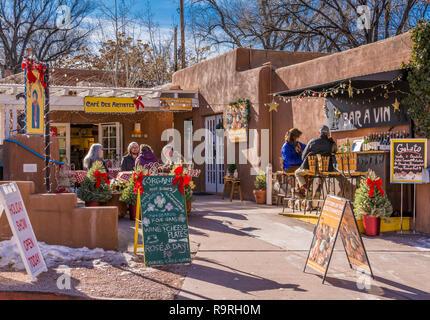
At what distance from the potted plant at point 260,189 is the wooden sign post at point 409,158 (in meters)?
4.62

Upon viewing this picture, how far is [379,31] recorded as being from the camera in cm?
1980

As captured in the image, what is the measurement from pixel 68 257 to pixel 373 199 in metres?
4.65

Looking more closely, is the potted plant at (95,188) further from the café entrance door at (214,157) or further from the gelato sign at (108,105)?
the gelato sign at (108,105)

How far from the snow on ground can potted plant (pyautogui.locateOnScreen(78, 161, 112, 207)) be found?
2.23 metres

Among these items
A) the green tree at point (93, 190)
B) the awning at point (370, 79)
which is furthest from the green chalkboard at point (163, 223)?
the awning at point (370, 79)

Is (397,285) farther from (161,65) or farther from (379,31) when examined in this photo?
(161,65)

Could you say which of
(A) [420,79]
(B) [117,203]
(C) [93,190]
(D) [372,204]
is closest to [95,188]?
(C) [93,190]

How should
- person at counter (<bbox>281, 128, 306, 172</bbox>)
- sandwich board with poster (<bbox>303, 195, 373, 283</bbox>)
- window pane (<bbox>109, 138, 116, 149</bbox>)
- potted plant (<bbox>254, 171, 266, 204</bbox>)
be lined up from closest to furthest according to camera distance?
sandwich board with poster (<bbox>303, 195, 373, 283</bbox>)
person at counter (<bbox>281, 128, 306, 172</bbox>)
potted plant (<bbox>254, 171, 266, 204</bbox>)
window pane (<bbox>109, 138, 116, 149</bbox>)

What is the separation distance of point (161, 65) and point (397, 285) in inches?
970

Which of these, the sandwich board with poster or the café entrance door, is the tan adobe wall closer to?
the sandwich board with poster

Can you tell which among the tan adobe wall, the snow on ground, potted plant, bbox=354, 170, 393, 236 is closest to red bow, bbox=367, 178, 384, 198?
potted plant, bbox=354, 170, 393, 236

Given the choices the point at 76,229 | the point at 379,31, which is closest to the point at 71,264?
the point at 76,229

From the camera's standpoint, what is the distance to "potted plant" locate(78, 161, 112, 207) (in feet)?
29.0

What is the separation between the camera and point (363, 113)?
9430mm
